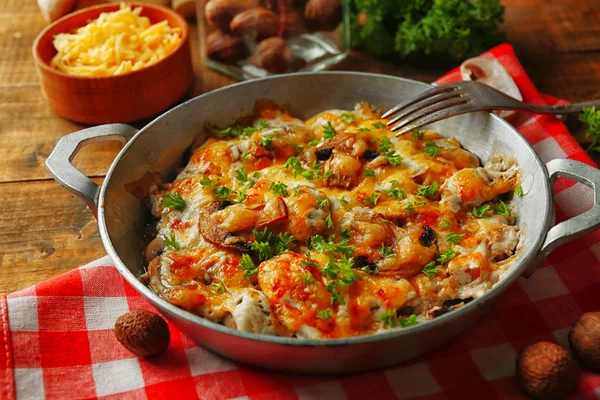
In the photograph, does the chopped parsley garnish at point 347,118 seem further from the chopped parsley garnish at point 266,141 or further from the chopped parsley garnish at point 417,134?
the chopped parsley garnish at point 266,141

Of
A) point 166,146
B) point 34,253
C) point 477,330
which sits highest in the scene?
point 166,146

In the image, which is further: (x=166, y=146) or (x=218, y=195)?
(x=166, y=146)

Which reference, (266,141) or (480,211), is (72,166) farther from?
(480,211)

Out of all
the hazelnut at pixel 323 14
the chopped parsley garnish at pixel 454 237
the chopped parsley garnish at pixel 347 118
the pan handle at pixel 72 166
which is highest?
the hazelnut at pixel 323 14

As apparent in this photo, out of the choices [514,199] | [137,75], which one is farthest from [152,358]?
[137,75]

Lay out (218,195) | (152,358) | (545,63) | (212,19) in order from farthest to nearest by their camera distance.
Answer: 1. (545,63)
2. (212,19)
3. (218,195)
4. (152,358)

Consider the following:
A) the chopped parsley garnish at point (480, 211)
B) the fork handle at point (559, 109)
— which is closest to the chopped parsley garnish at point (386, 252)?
the chopped parsley garnish at point (480, 211)

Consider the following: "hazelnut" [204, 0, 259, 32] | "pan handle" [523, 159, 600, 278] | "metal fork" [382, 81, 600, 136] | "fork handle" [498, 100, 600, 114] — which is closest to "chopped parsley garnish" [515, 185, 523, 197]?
"pan handle" [523, 159, 600, 278]

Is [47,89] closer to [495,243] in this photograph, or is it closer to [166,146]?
[166,146]
